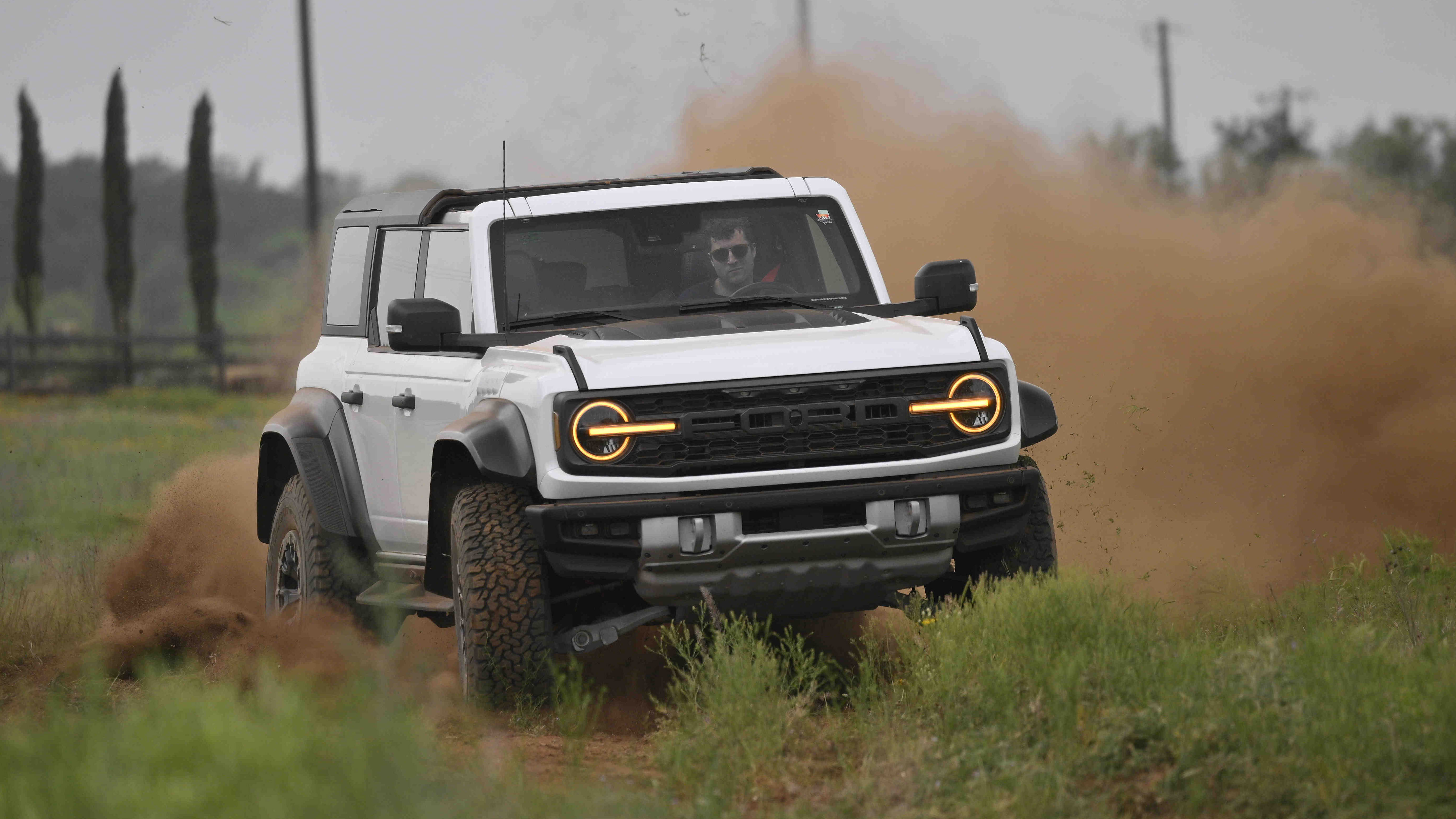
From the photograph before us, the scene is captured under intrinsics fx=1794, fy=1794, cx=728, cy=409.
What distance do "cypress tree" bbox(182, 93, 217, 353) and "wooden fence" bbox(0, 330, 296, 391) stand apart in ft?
4.47

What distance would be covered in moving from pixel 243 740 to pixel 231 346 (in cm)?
3726

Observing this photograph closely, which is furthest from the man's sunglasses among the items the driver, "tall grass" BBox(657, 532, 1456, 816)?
"tall grass" BBox(657, 532, 1456, 816)

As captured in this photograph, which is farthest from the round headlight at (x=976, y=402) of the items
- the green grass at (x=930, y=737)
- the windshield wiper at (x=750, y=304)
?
the windshield wiper at (x=750, y=304)

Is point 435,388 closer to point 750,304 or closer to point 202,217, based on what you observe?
point 750,304

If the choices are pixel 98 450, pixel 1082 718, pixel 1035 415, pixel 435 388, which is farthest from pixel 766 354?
pixel 98 450

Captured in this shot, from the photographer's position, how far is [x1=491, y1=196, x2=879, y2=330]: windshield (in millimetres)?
7500

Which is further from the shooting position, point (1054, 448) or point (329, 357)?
point (1054, 448)

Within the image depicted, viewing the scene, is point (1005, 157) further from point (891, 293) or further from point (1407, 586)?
point (1407, 586)

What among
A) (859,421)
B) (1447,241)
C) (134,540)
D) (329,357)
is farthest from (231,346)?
(859,421)

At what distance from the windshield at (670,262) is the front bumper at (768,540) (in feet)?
4.34

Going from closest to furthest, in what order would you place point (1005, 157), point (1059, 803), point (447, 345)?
point (1059, 803) < point (447, 345) < point (1005, 157)

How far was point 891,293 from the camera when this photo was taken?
47.6ft

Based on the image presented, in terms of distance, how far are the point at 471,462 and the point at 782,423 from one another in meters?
1.37

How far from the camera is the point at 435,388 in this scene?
754cm
